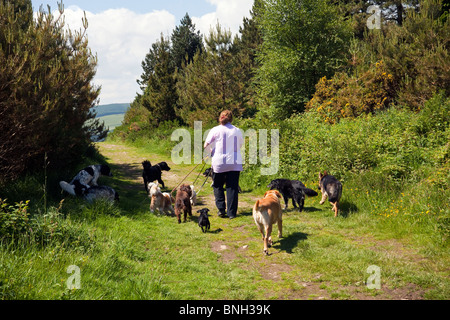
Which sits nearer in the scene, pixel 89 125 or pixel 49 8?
pixel 49 8

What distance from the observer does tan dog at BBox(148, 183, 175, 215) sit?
7.74 m

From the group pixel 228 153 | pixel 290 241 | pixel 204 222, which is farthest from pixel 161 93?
pixel 290 241

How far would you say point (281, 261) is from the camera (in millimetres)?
4996

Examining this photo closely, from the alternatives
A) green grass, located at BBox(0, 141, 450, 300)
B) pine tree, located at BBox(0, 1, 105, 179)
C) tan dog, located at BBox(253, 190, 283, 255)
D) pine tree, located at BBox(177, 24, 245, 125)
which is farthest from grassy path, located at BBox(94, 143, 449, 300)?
pine tree, located at BBox(177, 24, 245, 125)

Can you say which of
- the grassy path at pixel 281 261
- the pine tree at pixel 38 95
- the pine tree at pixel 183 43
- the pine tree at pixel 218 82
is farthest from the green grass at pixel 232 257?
the pine tree at pixel 183 43

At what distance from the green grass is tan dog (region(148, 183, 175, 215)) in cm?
33

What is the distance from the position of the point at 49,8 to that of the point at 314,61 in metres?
16.1

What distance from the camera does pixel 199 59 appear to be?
26.0m

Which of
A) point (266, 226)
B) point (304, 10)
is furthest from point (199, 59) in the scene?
point (266, 226)

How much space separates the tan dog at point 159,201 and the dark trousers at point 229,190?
4.59ft

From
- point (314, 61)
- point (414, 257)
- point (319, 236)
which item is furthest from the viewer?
point (314, 61)

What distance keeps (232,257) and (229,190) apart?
235 centimetres

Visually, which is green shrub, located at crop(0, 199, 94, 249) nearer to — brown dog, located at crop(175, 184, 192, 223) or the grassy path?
the grassy path
